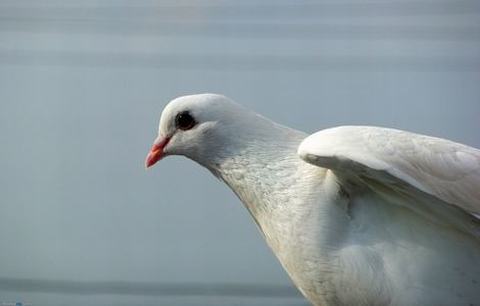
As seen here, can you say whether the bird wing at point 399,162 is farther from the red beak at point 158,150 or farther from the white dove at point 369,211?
the red beak at point 158,150

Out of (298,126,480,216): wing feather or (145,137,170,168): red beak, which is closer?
(298,126,480,216): wing feather

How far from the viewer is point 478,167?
1557 millimetres

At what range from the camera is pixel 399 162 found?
1.45m

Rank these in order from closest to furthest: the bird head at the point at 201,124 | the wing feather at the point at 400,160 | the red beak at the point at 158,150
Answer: the wing feather at the point at 400,160
the bird head at the point at 201,124
the red beak at the point at 158,150

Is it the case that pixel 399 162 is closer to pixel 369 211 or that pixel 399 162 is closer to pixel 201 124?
pixel 369 211

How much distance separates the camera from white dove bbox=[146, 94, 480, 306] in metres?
1.46

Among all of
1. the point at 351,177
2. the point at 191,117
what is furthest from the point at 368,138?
the point at 191,117

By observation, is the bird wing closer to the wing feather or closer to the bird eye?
the wing feather

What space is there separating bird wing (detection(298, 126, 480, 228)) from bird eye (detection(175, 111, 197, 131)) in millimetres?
357

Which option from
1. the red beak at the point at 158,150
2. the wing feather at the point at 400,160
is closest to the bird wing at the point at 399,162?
the wing feather at the point at 400,160

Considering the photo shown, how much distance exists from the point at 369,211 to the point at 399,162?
6.2 inches

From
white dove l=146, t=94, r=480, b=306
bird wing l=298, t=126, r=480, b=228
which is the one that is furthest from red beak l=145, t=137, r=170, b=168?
bird wing l=298, t=126, r=480, b=228

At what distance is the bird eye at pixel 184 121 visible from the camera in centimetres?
174

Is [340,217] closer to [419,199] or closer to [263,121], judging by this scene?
[419,199]
